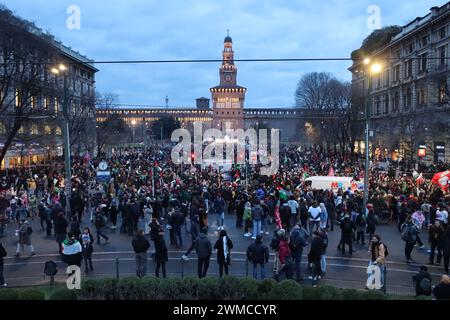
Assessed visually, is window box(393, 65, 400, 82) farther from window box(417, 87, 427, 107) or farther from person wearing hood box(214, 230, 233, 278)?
person wearing hood box(214, 230, 233, 278)

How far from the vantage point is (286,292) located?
8273 millimetres

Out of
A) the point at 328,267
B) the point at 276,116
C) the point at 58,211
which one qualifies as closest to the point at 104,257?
the point at 58,211

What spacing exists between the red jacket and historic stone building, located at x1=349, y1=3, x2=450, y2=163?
24.9 metres

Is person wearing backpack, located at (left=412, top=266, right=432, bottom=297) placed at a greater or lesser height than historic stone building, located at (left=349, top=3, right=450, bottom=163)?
lesser

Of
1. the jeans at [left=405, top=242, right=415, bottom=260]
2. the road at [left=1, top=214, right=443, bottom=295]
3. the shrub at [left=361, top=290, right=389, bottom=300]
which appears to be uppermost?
the shrub at [left=361, top=290, right=389, bottom=300]

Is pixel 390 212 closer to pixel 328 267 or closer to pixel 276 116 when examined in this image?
pixel 328 267

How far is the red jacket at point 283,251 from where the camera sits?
1177 cm

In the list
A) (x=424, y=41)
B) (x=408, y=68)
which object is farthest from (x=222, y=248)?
(x=408, y=68)

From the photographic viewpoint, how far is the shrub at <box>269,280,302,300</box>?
26.9 ft

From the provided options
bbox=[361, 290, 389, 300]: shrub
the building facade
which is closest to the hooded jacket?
bbox=[361, 290, 389, 300]: shrub

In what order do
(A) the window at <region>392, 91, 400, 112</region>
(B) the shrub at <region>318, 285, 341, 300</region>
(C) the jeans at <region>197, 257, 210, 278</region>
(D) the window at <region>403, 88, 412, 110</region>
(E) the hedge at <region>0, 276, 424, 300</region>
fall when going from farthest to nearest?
(A) the window at <region>392, 91, 400, 112</region>, (D) the window at <region>403, 88, 412, 110</region>, (C) the jeans at <region>197, 257, 210, 278</region>, (E) the hedge at <region>0, 276, 424, 300</region>, (B) the shrub at <region>318, 285, 341, 300</region>

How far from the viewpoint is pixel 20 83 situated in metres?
32.4

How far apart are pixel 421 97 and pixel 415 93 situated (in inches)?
64.5

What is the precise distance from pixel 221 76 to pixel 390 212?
14308 cm
